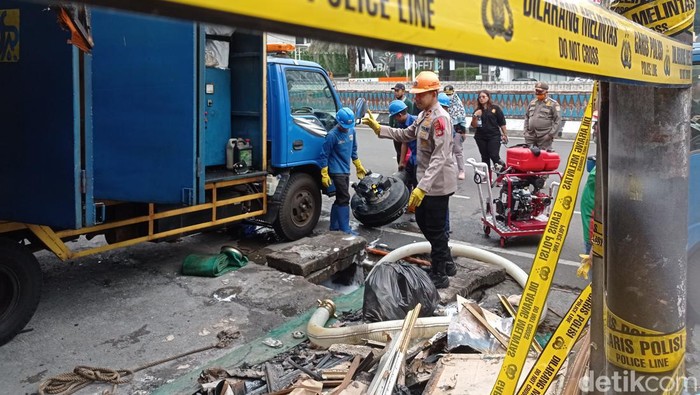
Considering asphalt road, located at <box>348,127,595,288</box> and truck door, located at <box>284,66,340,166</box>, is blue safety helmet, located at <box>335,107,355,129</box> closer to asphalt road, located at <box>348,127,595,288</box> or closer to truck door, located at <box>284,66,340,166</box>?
truck door, located at <box>284,66,340,166</box>

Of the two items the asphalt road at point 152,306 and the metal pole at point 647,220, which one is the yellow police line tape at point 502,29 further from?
the asphalt road at point 152,306

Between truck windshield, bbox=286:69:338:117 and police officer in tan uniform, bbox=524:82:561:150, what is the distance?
3531 millimetres

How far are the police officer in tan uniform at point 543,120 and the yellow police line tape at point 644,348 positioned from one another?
26.1 feet

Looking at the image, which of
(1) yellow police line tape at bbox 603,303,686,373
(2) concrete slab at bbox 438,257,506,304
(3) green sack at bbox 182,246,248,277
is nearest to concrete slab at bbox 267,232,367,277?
(3) green sack at bbox 182,246,248,277

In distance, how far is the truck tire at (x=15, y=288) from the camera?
441 cm

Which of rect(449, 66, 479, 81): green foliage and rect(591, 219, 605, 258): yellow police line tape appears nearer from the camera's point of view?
rect(591, 219, 605, 258): yellow police line tape

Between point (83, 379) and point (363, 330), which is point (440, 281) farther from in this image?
point (83, 379)

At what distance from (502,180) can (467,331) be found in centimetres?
378

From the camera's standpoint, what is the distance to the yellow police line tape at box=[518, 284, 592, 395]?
2.14 metres

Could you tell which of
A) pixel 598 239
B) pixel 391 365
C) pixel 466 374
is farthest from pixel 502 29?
pixel 466 374

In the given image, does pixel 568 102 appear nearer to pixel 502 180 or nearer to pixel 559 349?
pixel 502 180

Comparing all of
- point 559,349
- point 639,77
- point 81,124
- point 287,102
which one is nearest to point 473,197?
point 287,102

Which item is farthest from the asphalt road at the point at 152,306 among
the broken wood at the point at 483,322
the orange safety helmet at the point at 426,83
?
the orange safety helmet at the point at 426,83

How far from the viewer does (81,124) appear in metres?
4.35
